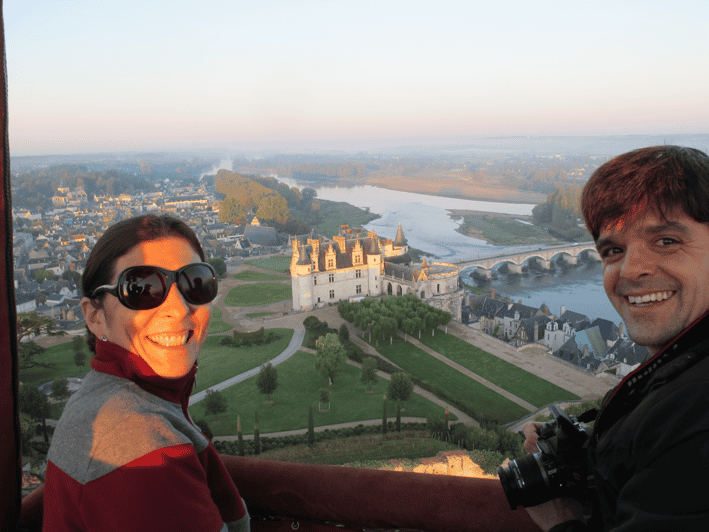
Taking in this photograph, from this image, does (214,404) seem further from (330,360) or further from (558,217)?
(558,217)

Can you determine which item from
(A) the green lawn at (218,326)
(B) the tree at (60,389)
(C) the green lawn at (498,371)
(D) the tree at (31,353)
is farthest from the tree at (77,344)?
(C) the green lawn at (498,371)

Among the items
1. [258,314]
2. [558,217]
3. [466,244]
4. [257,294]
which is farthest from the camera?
[466,244]

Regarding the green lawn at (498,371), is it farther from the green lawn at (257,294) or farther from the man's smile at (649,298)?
the man's smile at (649,298)

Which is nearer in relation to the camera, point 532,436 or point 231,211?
point 532,436

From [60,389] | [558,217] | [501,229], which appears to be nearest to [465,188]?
[501,229]

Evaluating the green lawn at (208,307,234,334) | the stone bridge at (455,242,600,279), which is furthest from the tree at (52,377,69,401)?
the stone bridge at (455,242,600,279)

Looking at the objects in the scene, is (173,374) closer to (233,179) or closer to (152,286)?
(152,286)

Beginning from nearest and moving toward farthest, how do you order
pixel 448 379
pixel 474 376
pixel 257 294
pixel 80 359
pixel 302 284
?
1. pixel 80 359
2. pixel 448 379
3. pixel 474 376
4. pixel 302 284
5. pixel 257 294

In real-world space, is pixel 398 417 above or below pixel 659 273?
below

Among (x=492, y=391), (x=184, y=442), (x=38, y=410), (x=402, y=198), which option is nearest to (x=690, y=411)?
(x=184, y=442)

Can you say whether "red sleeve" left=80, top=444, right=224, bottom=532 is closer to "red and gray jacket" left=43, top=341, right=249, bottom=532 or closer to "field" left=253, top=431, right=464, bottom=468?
"red and gray jacket" left=43, top=341, right=249, bottom=532
